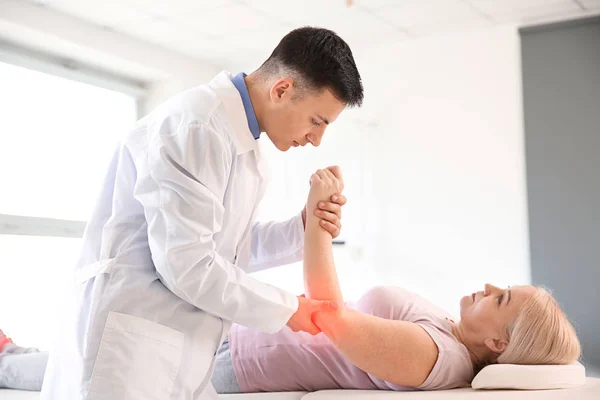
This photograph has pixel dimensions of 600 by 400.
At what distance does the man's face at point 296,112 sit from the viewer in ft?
Result: 5.73

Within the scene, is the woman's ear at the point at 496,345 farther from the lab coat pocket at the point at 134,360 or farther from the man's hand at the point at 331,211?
the lab coat pocket at the point at 134,360

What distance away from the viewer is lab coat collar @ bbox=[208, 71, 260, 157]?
1.73 meters

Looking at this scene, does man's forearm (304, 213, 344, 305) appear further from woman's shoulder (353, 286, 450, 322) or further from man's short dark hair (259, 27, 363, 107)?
man's short dark hair (259, 27, 363, 107)

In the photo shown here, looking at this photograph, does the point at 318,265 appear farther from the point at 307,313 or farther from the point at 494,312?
the point at 494,312

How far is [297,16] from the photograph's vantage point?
445 centimetres

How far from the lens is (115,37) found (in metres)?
4.72

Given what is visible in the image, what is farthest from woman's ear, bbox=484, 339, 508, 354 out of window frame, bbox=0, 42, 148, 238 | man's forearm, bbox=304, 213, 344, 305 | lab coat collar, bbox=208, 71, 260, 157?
window frame, bbox=0, 42, 148, 238

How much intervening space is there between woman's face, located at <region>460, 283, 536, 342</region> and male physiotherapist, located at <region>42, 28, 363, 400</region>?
0.52 m

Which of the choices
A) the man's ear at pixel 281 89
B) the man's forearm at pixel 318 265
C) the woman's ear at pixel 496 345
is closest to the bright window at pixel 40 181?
the man's forearm at pixel 318 265

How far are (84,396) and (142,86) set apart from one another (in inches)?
162

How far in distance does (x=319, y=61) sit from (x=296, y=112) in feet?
0.47

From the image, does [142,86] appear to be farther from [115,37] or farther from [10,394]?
[10,394]

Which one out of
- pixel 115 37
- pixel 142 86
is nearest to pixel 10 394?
pixel 115 37

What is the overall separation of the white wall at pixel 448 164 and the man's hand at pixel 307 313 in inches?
113
